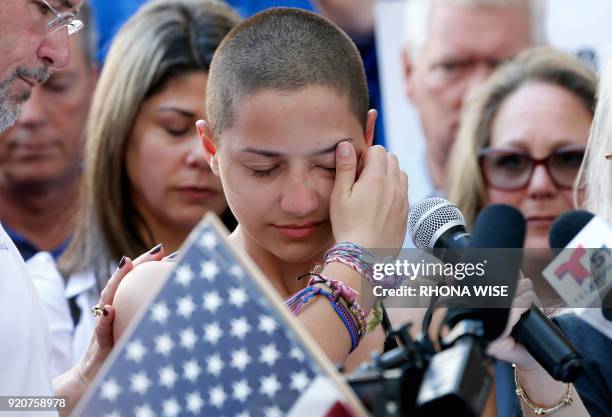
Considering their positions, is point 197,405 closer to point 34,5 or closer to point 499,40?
point 34,5

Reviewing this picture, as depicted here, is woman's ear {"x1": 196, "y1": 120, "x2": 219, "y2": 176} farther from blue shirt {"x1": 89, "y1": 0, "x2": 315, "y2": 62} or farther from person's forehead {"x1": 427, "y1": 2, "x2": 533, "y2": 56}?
person's forehead {"x1": 427, "y1": 2, "x2": 533, "y2": 56}

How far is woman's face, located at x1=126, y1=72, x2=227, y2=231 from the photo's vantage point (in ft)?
15.7

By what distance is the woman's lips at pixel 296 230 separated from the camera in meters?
3.14

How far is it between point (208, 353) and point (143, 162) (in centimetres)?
255

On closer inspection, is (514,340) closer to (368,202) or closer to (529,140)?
(368,202)

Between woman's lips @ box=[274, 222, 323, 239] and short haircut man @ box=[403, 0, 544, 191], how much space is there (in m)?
2.94

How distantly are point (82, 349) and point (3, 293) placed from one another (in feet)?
5.27

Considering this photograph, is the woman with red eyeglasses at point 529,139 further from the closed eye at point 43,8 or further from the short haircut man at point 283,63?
the closed eye at point 43,8

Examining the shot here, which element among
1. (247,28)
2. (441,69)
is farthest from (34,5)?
(441,69)

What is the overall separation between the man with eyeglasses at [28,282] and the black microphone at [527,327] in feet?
3.54

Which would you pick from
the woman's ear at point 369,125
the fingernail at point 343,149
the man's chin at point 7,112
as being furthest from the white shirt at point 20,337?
the woman's ear at point 369,125

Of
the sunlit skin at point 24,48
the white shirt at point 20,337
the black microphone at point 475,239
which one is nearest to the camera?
the black microphone at point 475,239

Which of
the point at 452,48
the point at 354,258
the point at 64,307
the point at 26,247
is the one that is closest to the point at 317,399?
the point at 354,258

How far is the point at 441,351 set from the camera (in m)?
2.30
